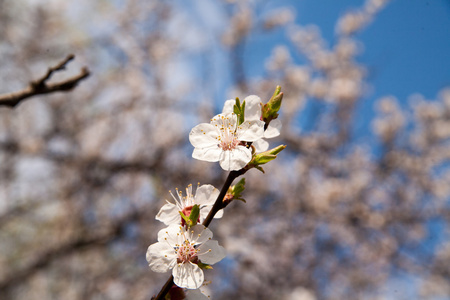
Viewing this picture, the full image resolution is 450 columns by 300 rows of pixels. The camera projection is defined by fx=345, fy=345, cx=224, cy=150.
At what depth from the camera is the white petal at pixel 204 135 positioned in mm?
865

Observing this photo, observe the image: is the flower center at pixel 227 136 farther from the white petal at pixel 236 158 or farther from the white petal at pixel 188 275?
the white petal at pixel 188 275

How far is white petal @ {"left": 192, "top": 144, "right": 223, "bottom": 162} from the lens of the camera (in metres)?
0.81

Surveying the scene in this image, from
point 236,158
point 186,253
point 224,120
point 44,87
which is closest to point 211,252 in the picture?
point 186,253

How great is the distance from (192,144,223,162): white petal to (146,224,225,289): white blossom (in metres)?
0.16

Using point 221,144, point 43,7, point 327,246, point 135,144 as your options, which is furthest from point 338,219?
point 43,7

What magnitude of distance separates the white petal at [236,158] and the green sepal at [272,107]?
0.33ft

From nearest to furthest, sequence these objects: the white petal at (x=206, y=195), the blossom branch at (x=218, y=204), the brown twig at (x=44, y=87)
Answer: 1. the blossom branch at (x=218, y=204)
2. the white petal at (x=206, y=195)
3. the brown twig at (x=44, y=87)

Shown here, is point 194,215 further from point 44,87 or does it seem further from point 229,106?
point 44,87

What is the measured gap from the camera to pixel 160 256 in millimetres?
777

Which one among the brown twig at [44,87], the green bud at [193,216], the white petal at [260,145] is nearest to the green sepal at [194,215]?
the green bud at [193,216]

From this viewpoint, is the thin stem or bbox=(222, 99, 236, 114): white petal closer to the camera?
the thin stem

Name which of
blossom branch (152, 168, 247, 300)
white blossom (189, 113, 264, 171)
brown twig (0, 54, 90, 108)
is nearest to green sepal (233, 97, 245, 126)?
white blossom (189, 113, 264, 171)

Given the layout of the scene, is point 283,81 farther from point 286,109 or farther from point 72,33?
point 72,33

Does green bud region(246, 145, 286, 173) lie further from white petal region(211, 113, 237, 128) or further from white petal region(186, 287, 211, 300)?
white petal region(186, 287, 211, 300)
